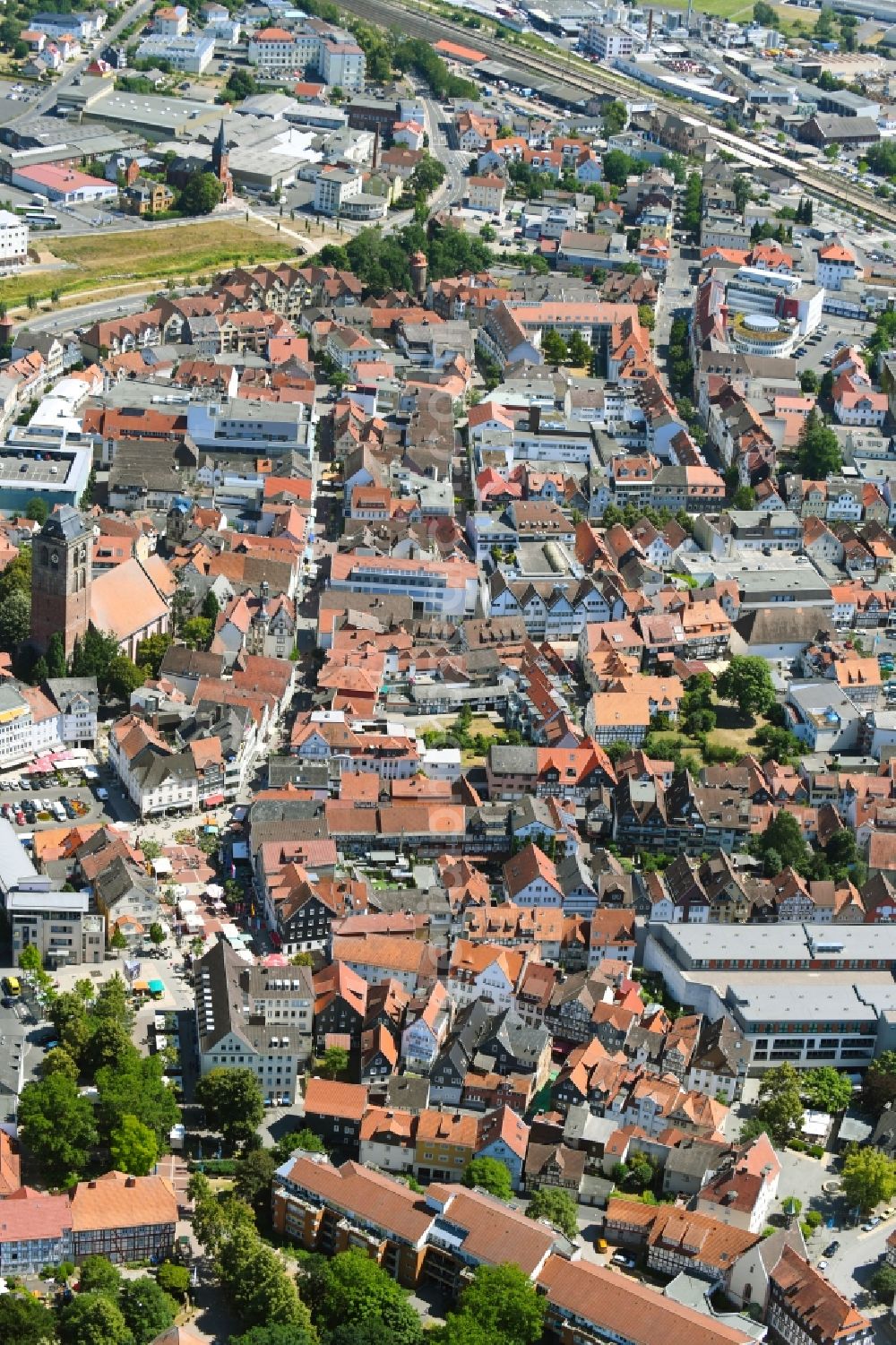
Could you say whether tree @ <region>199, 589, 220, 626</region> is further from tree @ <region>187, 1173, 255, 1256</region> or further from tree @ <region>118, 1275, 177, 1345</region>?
tree @ <region>118, 1275, 177, 1345</region>

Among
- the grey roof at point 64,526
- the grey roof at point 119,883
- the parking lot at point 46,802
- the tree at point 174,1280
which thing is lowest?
the parking lot at point 46,802

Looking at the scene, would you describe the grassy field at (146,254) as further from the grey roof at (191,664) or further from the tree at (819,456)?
the grey roof at (191,664)

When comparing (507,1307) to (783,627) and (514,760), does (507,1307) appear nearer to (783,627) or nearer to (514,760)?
(514,760)

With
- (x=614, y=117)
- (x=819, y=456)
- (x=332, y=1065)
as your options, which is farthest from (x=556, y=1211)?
(x=614, y=117)

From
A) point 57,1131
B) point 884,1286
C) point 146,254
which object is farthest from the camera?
point 146,254

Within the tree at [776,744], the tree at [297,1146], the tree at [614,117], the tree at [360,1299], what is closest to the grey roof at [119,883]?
the tree at [297,1146]

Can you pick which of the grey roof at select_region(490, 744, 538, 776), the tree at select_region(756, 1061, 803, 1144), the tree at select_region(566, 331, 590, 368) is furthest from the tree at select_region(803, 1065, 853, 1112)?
the tree at select_region(566, 331, 590, 368)
